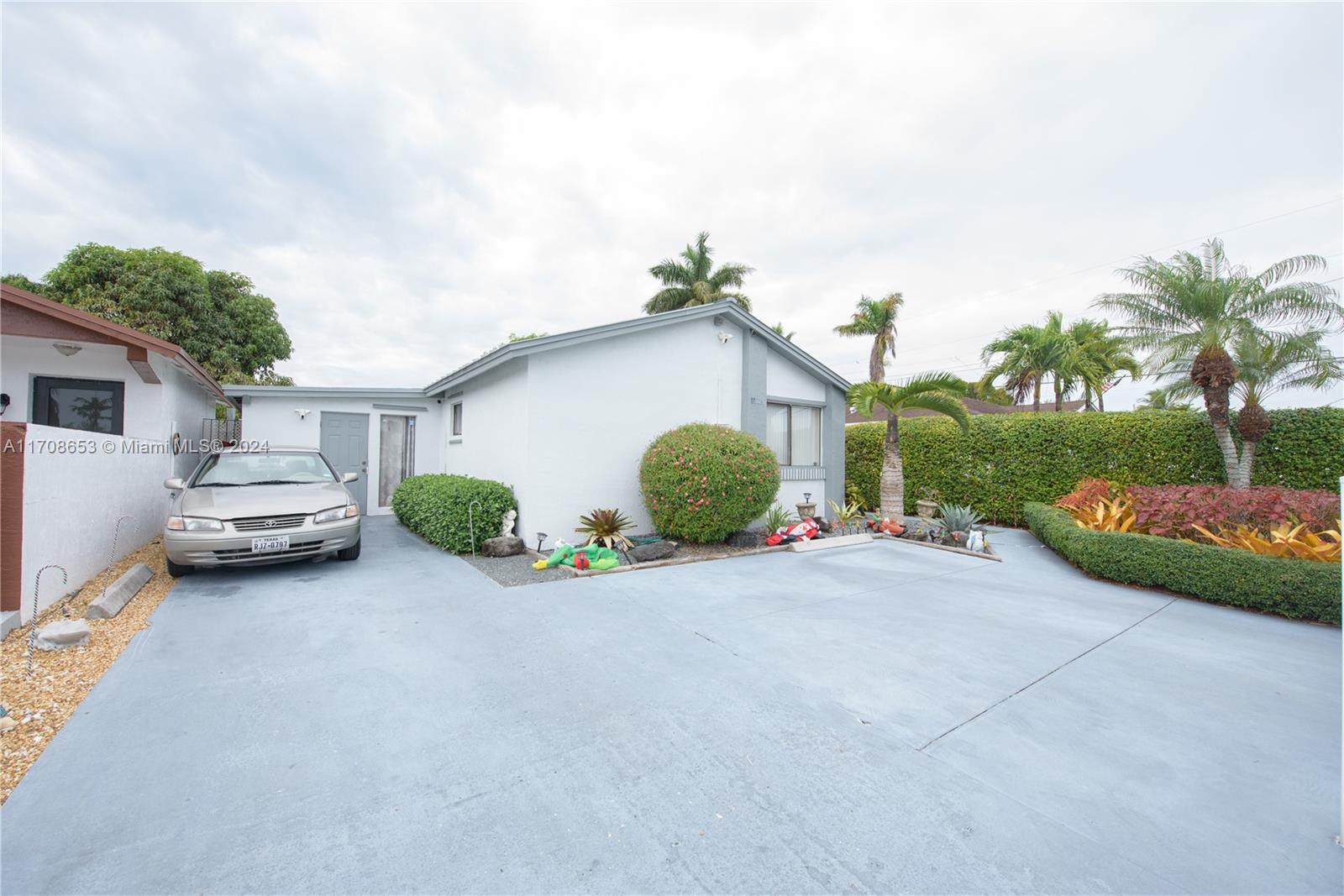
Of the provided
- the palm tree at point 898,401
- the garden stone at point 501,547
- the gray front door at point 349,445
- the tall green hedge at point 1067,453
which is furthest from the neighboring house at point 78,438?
the tall green hedge at point 1067,453

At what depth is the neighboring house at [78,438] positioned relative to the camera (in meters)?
3.88

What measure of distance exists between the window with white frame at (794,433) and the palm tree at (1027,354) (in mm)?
11717

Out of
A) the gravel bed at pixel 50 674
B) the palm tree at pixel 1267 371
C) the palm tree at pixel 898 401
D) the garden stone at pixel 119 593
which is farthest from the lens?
the palm tree at pixel 898 401

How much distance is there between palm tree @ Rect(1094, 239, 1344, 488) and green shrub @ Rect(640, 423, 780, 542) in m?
7.02

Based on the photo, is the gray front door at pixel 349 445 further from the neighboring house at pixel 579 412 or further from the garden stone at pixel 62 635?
the garden stone at pixel 62 635

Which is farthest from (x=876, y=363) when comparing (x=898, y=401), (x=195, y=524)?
(x=195, y=524)

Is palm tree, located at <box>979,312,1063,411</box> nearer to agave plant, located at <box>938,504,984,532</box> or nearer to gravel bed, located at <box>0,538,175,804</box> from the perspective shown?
agave plant, located at <box>938,504,984,532</box>

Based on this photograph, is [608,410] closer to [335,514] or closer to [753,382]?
[753,382]

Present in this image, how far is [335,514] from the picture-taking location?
623 centimetres

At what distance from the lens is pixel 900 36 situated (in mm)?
6285

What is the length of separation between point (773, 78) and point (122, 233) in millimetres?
14576

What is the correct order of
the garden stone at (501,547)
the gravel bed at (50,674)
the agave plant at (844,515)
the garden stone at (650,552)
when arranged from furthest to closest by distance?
the agave plant at (844,515) < the garden stone at (501,547) < the garden stone at (650,552) < the gravel bed at (50,674)

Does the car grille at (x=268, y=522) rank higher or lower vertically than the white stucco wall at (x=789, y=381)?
lower

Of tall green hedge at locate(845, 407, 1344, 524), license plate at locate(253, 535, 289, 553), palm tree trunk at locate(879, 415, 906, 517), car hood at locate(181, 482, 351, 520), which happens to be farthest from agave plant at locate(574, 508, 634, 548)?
tall green hedge at locate(845, 407, 1344, 524)
